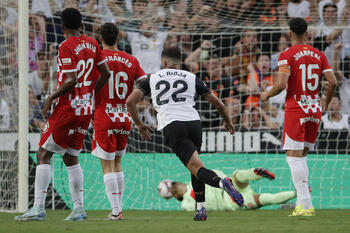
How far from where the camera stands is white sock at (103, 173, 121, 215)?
7266 millimetres

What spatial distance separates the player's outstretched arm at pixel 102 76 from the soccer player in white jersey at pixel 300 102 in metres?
1.65

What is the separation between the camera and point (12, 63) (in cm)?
962

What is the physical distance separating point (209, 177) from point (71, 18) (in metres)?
1.94

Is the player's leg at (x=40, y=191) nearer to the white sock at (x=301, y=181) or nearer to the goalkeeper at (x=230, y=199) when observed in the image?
the white sock at (x=301, y=181)

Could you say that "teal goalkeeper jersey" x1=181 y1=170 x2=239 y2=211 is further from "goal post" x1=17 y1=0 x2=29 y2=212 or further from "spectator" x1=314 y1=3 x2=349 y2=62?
"spectator" x1=314 y1=3 x2=349 y2=62

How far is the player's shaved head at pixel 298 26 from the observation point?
24.3 feet

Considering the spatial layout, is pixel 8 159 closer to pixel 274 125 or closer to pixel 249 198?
pixel 249 198

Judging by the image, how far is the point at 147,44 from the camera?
12.4 m

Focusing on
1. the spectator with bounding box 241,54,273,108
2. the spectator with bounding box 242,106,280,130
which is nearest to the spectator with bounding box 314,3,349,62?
the spectator with bounding box 241,54,273,108

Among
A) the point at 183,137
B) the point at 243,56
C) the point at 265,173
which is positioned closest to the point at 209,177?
the point at 183,137

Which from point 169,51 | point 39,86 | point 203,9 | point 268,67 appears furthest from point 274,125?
point 169,51

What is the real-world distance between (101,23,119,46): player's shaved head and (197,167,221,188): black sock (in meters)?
1.91

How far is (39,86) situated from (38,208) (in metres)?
5.05

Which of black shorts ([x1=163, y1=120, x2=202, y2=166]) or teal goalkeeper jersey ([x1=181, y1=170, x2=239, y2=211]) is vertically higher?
black shorts ([x1=163, y1=120, x2=202, y2=166])
